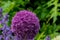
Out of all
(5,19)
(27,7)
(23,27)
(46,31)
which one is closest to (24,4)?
(27,7)

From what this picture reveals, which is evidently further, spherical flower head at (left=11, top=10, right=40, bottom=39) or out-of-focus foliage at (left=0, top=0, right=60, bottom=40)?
out-of-focus foliage at (left=0, top=0, right=60, bottom=40)

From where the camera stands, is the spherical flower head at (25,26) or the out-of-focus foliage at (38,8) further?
the out-of-focus foliage at (38,8)

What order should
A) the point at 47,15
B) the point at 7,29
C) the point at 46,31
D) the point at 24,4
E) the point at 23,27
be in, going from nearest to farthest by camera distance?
the point at 23,27, the point at 7,29, the point at 46,31, the point at 47,15, the point at 24,4

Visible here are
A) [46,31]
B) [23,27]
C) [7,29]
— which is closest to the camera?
[23,27]

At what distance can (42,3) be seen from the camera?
2.68 meters

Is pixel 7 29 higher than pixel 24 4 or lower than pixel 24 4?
lower

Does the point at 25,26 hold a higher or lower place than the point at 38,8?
lower

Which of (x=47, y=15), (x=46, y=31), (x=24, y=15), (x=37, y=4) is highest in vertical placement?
(x=37, y=4)

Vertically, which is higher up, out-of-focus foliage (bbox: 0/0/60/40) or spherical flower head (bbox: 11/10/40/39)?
out-of-focus foliage (bbox: 0/0/60/40)

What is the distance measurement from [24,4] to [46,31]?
57cm

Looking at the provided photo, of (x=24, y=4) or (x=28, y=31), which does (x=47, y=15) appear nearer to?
(x=24, y=4)

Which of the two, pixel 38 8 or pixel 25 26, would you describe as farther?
pixel 38 8

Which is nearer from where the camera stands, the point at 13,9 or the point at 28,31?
the point at 28,31

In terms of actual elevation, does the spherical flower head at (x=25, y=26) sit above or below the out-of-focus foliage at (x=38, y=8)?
below
